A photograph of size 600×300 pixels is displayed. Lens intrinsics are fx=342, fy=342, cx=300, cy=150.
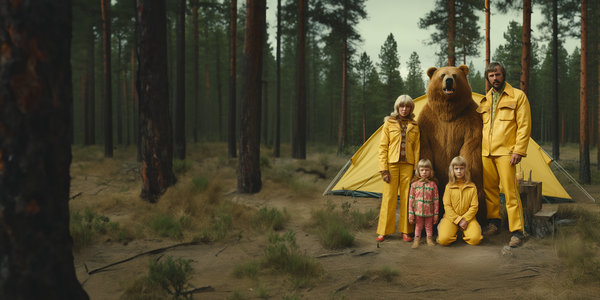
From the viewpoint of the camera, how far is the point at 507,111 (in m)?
4.43

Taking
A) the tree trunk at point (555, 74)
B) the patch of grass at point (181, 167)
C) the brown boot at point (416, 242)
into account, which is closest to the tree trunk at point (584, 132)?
the tree trunk at point (555, 74)

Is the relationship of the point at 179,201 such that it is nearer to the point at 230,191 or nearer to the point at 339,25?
the point at 230,191

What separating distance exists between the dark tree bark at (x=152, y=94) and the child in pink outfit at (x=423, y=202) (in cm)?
486

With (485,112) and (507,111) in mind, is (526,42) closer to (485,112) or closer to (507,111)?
(485,112)

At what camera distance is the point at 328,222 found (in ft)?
17.8

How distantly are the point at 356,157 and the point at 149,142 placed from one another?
4.32 meters

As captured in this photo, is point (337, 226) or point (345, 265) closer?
point (345, 265)

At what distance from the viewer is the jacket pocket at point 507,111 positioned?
439 cm

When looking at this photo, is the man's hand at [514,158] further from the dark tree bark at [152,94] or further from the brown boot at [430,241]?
the dark tree bark at [152,94]

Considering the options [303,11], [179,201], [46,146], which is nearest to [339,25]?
[303,11]

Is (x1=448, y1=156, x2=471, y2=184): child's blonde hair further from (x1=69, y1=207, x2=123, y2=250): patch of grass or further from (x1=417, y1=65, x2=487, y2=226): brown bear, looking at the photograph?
(x1=69, y1=207, x2=123, y2=250): patch of grass

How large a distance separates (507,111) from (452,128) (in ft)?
2.33

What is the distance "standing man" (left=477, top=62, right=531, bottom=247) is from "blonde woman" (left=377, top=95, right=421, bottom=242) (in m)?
0.94

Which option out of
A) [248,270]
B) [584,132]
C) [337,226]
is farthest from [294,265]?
[584,132]
